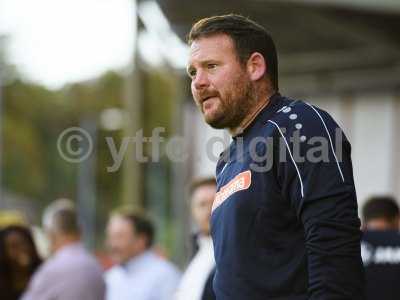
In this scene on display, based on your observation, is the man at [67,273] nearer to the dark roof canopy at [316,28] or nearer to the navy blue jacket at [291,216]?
the dark roof canopy at [316,28]

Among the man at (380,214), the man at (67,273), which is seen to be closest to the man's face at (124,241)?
the man at (67,273)

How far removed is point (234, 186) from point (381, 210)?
10.6ft

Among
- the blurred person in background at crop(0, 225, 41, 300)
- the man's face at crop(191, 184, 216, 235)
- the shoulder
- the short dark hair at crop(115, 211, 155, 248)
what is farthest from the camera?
the blurred person in background at crop(0, 225, 41, 300)

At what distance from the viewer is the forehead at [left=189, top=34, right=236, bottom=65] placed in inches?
96.7

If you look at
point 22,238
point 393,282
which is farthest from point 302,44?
point 393,282

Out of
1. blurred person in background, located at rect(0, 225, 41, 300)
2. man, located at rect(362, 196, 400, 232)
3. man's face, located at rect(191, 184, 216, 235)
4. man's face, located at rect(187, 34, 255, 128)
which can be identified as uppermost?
man's face, located at rect(187, 34, 255, 128)

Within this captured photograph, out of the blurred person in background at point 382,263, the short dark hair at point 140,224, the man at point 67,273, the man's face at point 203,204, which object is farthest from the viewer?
the short dark hair at point 140,224

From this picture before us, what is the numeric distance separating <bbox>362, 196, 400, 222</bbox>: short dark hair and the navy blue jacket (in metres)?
3.16

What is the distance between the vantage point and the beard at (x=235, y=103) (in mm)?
2441

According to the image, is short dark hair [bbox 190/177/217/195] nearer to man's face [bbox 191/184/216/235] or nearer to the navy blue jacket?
man's face [bbox 191/184/216/235]

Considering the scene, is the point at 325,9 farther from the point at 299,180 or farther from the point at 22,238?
the point at 299,180

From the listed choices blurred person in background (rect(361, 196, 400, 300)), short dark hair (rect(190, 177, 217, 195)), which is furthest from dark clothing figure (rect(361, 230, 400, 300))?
short dark hair (rect(190, 177, 217, 195))

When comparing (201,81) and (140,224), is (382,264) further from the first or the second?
(201,81)

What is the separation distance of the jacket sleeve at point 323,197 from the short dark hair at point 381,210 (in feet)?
10.6
